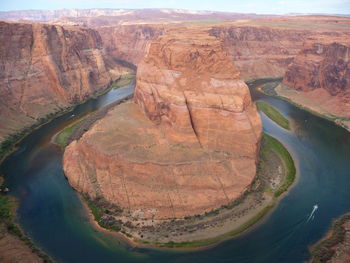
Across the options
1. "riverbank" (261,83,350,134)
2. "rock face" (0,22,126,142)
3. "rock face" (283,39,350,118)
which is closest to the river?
"riverbank" (261,83,350,134)

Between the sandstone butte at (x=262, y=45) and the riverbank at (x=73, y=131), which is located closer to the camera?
the riverbank at (x=73, y=131)

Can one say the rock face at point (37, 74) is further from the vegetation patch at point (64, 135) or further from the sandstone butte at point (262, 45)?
the sandstone butte at point (262, 45)

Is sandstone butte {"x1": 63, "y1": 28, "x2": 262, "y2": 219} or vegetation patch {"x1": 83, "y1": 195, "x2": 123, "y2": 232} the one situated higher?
sandstone butte {"x1": 63, "y1": 28, "x2": 262, "y2": 219}

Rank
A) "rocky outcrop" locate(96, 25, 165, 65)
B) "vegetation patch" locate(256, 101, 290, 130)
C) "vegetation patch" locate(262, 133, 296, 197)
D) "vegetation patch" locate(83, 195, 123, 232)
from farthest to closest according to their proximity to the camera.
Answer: "rocky outcrop" locate(96, 25, 165, 65) < "vegetation patch" locate(256, 101, 290, 130) < "vegetation patch" locate(262, 133, 296, 197) < "vegetation patch" locate(83, 195, 123, 232)

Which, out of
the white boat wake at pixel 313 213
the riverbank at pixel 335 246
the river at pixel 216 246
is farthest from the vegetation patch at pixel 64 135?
the riverbank at pixel 335 246

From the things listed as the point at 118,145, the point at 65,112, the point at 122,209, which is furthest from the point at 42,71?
the point at 122,209

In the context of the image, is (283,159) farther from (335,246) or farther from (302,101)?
(302,101)

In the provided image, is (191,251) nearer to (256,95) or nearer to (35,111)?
(35,111)

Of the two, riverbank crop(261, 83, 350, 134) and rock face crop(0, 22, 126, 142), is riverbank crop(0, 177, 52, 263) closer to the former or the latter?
rock face crop(0, 22, 126, 142)
